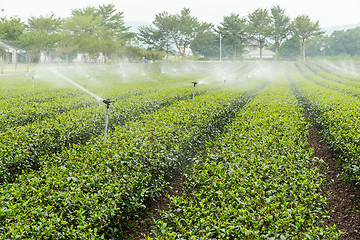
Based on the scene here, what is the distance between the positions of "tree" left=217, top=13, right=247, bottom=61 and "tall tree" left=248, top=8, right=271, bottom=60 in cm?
→ 190

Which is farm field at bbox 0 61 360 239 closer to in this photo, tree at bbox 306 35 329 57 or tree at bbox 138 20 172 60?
tree at bbox 138 20 172 60

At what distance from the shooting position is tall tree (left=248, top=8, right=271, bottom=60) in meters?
65.6

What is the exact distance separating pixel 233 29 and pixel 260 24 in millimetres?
6271

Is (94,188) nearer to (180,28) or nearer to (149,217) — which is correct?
(149,217)

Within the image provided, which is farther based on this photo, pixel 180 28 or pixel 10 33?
pixel 180 28

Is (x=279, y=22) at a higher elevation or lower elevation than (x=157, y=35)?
higher

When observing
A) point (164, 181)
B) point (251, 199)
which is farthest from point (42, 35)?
point (251, 199)

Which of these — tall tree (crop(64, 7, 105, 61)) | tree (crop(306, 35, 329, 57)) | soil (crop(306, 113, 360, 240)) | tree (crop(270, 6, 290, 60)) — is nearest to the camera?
soil (crop(306, 113, 360, 240))

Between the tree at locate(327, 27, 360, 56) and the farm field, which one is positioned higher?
the tree at locate(327, 27, 360, 56)

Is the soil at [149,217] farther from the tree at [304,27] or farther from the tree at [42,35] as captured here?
the tree at [304,27]

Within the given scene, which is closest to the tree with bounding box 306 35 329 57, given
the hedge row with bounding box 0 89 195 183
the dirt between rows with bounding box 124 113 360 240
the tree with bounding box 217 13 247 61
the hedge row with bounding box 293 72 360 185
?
the tree with bounding box 217 13 247 61

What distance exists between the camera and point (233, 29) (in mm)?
68750

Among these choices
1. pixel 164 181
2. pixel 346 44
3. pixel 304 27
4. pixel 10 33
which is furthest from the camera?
pixel 346 44

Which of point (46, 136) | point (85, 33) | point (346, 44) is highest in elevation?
point (346, 44)
